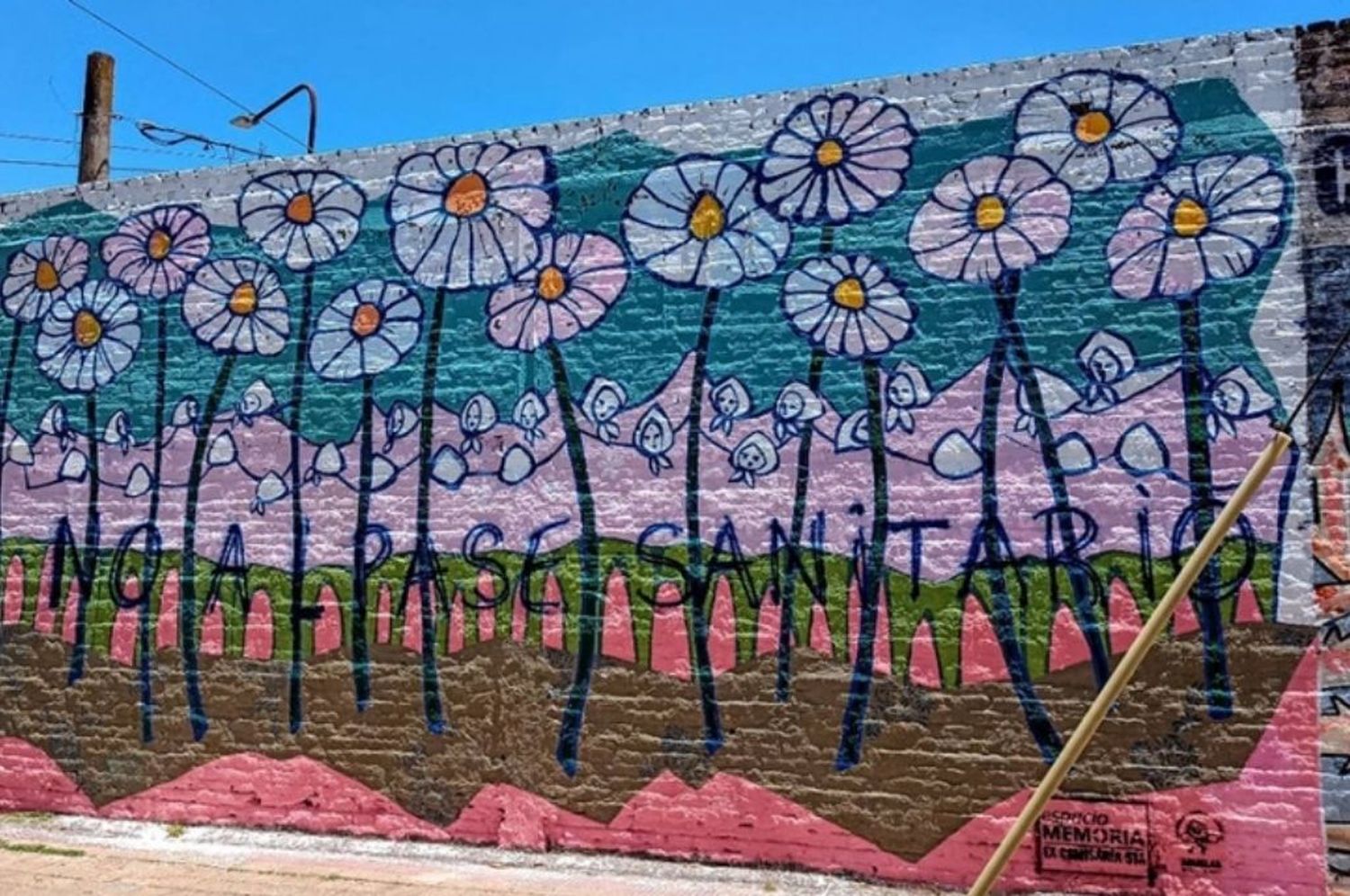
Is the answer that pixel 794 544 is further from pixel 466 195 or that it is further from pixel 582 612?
pixel 466 195

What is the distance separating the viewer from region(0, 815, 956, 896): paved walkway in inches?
277

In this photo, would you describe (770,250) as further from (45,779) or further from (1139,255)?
(45,779)

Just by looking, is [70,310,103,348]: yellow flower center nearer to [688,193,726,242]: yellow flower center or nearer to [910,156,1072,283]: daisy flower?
[688,193,726,242]: yellow flower center

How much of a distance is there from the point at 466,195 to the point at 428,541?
2274 millimetres

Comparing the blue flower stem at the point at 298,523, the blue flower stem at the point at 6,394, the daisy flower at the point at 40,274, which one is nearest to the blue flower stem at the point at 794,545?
the blue flower stem at the point at 298,523

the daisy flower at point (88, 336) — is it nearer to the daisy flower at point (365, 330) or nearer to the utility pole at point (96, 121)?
the daisy flower at point (365, 330)

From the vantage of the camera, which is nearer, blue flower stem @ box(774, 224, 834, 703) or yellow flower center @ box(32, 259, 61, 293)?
blue flower stem @ box(774, 224, 834, 703)

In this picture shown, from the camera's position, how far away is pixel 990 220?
24.0ft

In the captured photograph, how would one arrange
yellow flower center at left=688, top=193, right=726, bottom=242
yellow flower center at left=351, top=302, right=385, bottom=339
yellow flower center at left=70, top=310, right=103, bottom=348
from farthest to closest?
yellow flower center at left=70, top=310, right=103, bottom=348
yellow flower center at left=351, top=302, right=385, bottom=339
yellow flower center at left=688, top=193, right=726, bottom=242

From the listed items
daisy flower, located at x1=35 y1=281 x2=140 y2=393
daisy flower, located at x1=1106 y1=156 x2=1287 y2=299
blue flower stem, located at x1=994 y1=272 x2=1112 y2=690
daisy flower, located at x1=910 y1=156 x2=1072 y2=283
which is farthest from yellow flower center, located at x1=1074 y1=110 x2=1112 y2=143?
daisy flower, located at x1=35 y1=281 x2=140 y2=393

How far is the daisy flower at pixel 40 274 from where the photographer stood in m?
9.52

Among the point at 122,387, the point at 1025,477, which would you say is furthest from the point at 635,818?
the point at 122,387

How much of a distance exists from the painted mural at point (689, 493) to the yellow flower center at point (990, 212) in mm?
25

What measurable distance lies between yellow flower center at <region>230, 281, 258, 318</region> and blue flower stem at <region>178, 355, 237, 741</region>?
330mm
